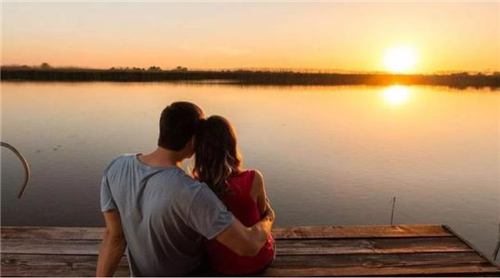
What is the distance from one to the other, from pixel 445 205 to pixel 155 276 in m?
6.63

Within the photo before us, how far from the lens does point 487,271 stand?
292 cm

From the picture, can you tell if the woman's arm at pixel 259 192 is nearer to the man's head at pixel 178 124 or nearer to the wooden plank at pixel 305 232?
the man's head at pixel 178 124

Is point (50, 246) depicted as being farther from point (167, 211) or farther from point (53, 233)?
point (167, 211)

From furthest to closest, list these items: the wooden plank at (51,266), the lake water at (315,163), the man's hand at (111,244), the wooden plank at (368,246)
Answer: the lake water at (315,163)
the wooden plank at (368,246)
the wooden plank at (51,266)
the man's hand at (111,244)

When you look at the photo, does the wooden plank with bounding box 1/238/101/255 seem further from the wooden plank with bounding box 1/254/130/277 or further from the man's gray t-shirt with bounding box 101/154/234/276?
the man's gray t-shirt with bounding box 101/154/234/276

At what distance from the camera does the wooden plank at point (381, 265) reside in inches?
112

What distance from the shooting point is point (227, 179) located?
6.68 ft

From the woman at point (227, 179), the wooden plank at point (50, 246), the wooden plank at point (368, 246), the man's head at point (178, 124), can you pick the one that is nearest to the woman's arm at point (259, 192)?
the woman at point (227, 179)

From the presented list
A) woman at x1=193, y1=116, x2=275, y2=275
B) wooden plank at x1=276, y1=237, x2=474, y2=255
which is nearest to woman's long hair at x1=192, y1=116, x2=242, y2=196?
woman at x1=193, y1=116, x2=275, y2=275

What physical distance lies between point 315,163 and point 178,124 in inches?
341

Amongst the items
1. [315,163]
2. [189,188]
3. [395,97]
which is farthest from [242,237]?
[395,97]

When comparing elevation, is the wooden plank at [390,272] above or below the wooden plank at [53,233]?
above

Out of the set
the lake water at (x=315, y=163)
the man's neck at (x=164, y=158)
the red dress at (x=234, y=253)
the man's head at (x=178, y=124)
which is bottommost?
the lake water at (x=315, y=163)

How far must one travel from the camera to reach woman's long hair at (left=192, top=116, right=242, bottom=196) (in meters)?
1.86
